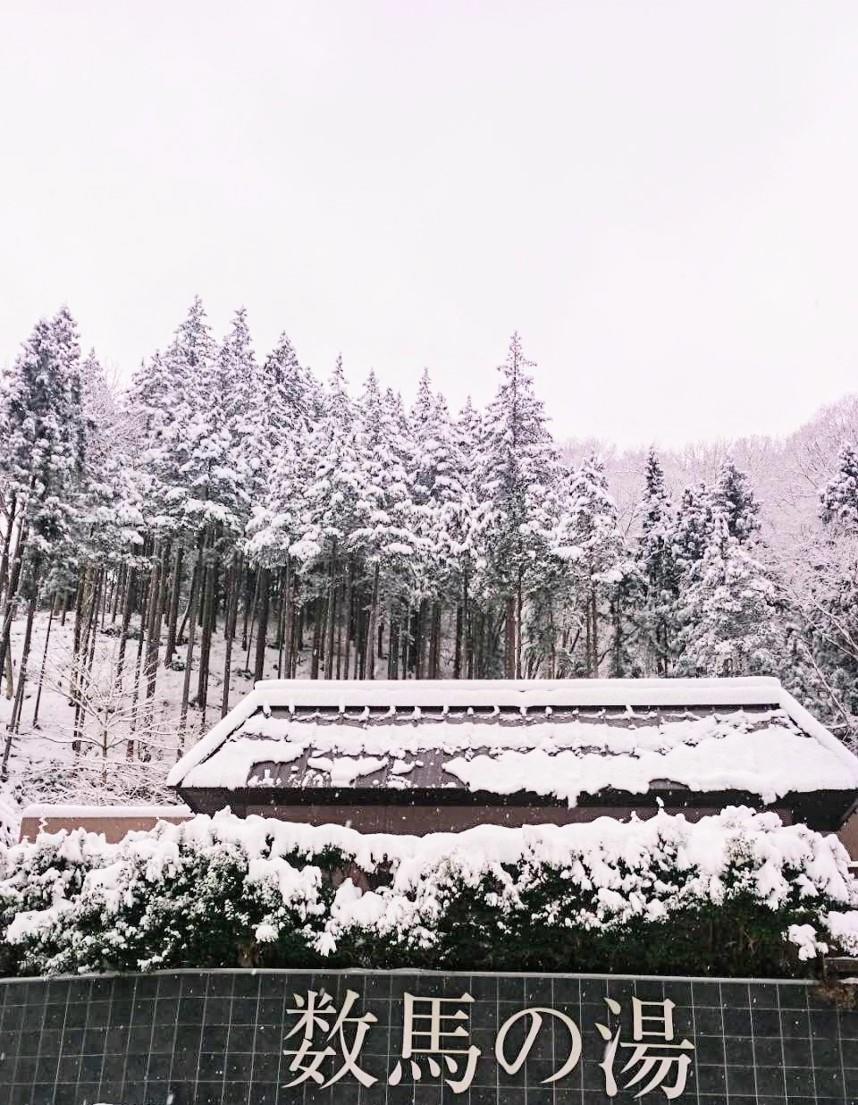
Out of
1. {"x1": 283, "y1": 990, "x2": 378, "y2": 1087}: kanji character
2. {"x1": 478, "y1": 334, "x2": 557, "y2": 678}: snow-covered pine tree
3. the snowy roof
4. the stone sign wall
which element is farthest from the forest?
{"x1": 283, "y1": 990, "x2": 378, "y2": 1087}: kanji character

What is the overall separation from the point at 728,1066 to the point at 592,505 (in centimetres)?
2655

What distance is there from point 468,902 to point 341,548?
23.2 meters

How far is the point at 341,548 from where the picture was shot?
30781 millimetres

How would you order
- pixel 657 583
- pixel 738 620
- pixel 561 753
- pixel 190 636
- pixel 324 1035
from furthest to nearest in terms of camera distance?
pixel 657 583
pixel 190 636
pixel 738 620
pixel 561 753
pixel 324 1035

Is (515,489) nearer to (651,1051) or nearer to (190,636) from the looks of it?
(190,636)

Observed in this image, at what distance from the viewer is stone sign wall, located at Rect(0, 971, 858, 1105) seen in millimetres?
7477

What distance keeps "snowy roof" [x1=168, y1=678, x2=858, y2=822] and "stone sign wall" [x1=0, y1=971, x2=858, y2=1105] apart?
321cm

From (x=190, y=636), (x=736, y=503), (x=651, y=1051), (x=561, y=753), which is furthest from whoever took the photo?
(x=736, y=503)

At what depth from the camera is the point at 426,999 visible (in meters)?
7.93

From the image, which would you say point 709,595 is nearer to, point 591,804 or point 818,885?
point 591,804

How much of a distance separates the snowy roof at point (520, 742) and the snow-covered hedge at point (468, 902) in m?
2.63

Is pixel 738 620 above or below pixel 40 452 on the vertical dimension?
below

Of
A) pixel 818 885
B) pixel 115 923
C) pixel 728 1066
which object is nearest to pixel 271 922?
pixel 115 923

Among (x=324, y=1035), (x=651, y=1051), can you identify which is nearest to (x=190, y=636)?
(x=324, y=1035)
